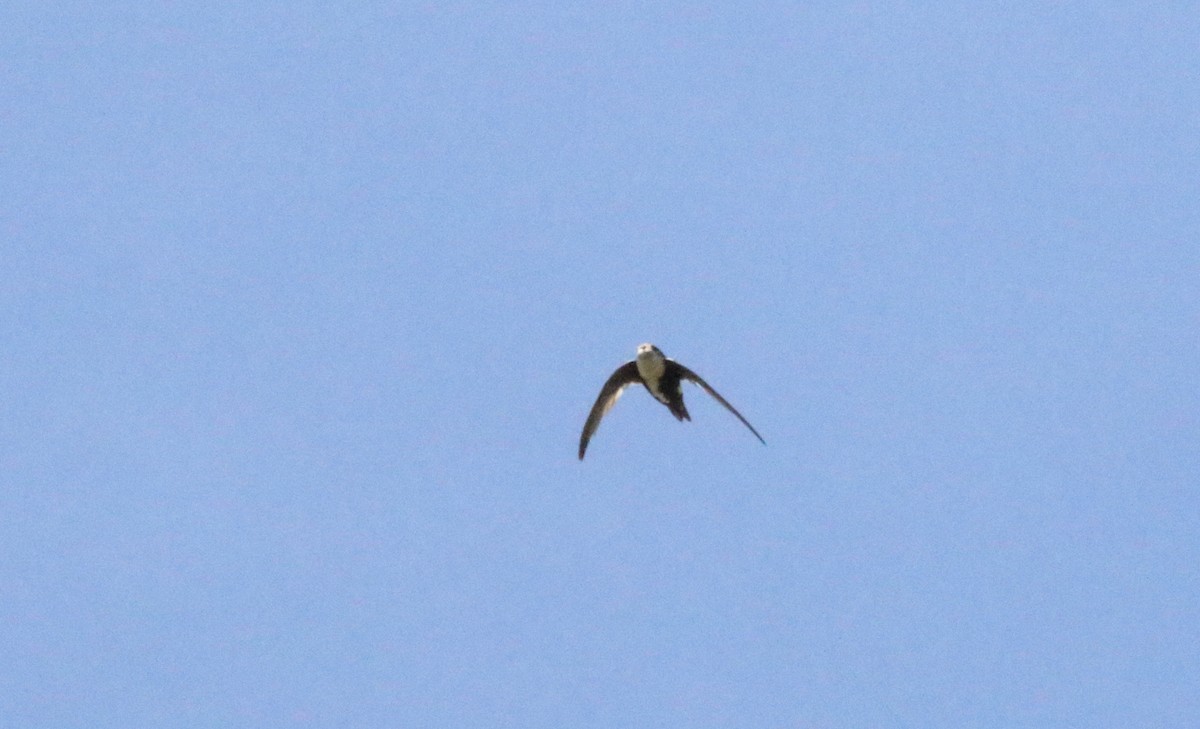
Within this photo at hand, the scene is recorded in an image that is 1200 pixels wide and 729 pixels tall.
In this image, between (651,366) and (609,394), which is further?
(609,394)

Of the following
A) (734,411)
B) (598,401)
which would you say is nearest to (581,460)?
(598,401)

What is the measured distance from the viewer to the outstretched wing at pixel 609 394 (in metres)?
25.1

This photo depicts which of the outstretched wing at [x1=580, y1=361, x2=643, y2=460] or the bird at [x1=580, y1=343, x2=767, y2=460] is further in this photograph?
the outstretched wing at [x1=580, y1=361, x2=643, y2=460]

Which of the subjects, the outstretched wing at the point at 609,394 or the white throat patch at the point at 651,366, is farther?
the outstretched wing at the point at 609,394

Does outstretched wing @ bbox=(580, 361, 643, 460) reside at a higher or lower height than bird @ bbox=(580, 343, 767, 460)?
higher

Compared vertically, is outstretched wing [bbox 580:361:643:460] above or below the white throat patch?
above

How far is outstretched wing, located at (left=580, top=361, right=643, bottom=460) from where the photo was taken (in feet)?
82.4

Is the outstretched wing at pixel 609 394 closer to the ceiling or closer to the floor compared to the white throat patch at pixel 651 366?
closer to the ceiling

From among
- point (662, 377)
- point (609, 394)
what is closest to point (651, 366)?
point (662, 377)

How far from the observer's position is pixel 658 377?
24.5 m

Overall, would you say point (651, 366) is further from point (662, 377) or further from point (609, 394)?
point (609, 394)

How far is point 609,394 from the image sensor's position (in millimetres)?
25656

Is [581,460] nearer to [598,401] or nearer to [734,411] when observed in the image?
[598,401]

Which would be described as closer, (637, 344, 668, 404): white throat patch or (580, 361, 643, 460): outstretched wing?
(637, 344, 668, 404): white throat patch
